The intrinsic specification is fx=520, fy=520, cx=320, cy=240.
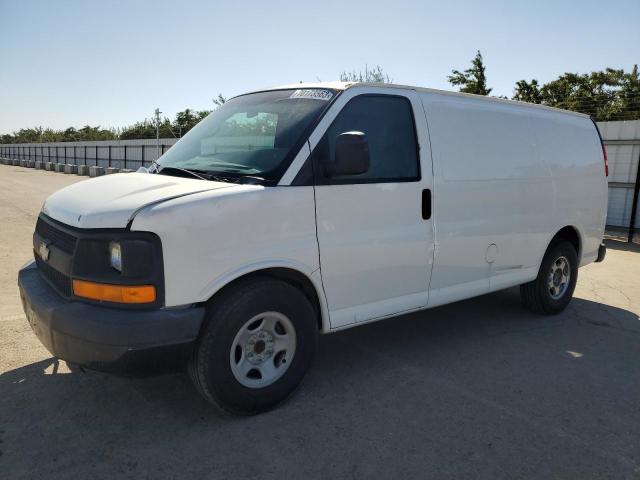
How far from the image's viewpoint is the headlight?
2738 mm

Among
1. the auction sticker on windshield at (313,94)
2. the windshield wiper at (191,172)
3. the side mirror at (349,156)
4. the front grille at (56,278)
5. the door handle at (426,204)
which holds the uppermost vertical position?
the auction sticker on windshield at (313,94)

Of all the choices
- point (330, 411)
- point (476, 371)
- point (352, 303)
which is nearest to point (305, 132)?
point (352, 303)

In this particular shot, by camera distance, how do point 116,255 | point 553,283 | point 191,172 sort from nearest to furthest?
point 116,255, point 191,172, point 553,283

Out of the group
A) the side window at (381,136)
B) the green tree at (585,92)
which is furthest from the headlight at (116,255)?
the green tree at (585,92)

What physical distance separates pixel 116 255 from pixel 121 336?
1.41ft

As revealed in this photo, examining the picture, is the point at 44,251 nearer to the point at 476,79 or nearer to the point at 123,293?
the point at 123,293

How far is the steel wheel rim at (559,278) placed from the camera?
555 centimetres

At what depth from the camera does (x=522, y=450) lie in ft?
9.70

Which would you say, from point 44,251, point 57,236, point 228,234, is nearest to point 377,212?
point 228,234

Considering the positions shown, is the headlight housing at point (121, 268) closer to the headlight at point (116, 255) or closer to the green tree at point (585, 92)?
the headlight at point (116, 255)

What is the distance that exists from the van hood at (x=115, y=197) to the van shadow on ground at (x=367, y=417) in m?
1.20

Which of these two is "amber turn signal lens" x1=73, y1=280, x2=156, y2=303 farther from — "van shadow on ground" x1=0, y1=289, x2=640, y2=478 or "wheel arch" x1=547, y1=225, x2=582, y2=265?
"wheel arch" x1=547, y1=225, x2=582, y2=265

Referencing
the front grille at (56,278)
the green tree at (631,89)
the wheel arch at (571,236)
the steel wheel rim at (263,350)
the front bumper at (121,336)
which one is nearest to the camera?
the front bumper at (121,336)

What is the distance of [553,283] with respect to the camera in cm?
561
